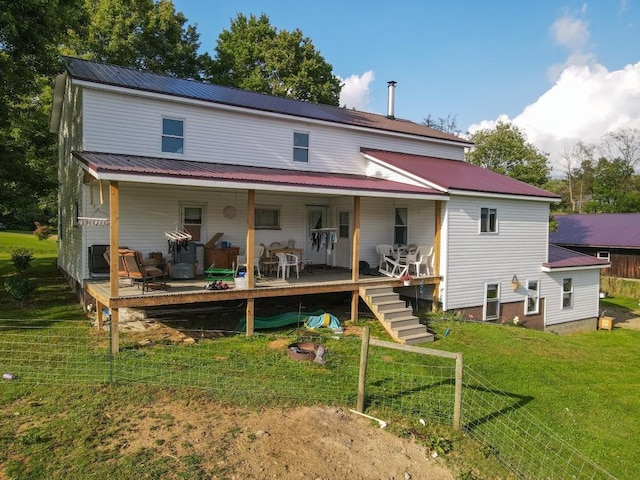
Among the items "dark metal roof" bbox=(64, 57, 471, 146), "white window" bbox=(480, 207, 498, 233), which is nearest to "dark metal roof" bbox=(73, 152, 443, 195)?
"dark metal roof" bbox=(64, 57, 471, 146)

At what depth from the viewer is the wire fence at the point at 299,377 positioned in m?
6.35

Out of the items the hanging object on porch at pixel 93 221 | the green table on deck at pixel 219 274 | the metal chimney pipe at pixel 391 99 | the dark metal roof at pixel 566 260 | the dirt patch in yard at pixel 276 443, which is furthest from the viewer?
the metal chimney pipe at pixel 391 99

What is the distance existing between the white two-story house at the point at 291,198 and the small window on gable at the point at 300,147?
1.7 inches

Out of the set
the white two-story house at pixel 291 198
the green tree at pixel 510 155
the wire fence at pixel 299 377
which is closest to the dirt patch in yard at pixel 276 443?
the wire fence at pixel 299 377

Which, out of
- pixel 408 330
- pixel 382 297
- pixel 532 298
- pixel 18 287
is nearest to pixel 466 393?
pixel 408 330

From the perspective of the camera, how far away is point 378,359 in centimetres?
930

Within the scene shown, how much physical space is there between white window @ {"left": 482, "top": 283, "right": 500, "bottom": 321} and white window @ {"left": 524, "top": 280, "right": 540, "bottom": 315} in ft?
5.82

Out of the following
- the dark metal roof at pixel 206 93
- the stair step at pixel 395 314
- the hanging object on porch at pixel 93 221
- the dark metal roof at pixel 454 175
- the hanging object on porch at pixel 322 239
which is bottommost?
the stair step at pixel 395 314

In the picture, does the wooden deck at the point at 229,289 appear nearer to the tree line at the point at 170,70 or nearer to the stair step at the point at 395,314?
the stair step at the point at 395,314

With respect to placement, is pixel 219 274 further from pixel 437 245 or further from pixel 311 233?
pixel 437 245

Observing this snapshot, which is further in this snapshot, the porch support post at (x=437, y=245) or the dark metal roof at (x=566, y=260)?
the dark metal roof at (x=566, y=260)

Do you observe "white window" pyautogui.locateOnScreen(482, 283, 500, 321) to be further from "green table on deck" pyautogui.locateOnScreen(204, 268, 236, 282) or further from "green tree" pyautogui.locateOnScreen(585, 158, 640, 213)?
"green tree" pyautogui.locateOnScreen(585, 158, 640, 213)

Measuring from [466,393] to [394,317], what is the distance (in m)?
3.97

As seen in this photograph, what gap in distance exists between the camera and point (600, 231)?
105 feet
